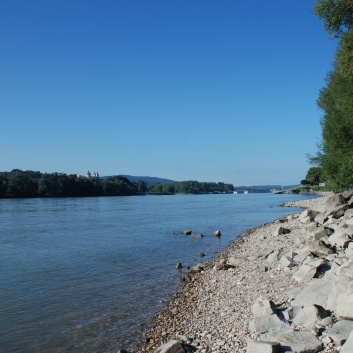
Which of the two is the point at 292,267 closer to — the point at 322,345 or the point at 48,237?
the point at 322,345

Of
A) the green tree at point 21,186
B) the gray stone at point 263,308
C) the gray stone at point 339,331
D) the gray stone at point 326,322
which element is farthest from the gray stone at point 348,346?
the green tree at point 21,186

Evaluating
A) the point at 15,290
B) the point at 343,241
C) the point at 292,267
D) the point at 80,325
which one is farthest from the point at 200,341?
the point at 15,290

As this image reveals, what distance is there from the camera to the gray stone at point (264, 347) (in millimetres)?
7754

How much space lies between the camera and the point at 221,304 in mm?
13469

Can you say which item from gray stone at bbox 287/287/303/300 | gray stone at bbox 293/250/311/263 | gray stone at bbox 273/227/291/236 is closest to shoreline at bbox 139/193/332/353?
gray stone at bbox 287/287/303/300

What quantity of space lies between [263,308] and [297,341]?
7.90 ft

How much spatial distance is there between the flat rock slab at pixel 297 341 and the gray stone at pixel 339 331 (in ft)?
1.05

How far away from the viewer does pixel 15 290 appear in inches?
699

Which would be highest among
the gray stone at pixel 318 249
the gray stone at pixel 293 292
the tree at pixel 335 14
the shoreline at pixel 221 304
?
the tree at pixel 335 14

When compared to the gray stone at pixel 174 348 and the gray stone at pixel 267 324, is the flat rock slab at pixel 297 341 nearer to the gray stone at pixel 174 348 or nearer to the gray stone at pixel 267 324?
the gray stone at pixel 267 324

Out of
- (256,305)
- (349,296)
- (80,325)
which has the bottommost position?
(80,325)

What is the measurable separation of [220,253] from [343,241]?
10.8 meters

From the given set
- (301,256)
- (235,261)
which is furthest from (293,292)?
(235,261)

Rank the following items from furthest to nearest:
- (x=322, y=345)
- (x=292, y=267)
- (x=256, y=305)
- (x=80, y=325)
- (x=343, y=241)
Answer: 1. (x=343, y=241)
2. (x=292, y=267)
3. (x=80, y=325)
4. (x=256, y=305)
5. (x=322, y=345)
